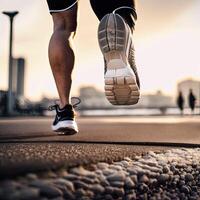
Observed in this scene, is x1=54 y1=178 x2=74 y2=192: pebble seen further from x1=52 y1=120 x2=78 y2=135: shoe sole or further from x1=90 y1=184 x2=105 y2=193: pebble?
x1=52 y1=120 x2=78 y2=135: shoe sole

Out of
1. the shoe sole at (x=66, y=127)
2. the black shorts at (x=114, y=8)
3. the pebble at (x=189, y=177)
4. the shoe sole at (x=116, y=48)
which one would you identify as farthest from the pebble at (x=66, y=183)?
the shoe sole at (x=66, y=127)

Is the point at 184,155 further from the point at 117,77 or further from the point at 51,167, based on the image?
the point at 51,167

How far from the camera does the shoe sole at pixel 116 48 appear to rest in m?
2.03

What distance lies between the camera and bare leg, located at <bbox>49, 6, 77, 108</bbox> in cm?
255

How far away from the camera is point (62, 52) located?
2.55 metres

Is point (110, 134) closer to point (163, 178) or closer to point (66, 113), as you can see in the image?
point (66, 113)

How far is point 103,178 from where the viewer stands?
1198mm

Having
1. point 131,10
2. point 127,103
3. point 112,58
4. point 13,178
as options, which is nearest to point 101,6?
point 131,10

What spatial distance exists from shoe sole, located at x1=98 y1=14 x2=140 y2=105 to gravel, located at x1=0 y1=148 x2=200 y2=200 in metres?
0.40

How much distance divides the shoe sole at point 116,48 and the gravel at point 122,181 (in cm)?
Answer: 40

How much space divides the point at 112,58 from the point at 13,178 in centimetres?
119

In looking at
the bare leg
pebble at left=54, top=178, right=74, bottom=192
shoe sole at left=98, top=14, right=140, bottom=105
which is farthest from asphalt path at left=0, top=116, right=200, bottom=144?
pebble at left=54, top=178, right=74, bottom=192

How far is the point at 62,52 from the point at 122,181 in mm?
1427

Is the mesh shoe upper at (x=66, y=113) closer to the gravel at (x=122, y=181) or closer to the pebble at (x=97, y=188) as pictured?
the gravel at (x=122, y=181)
